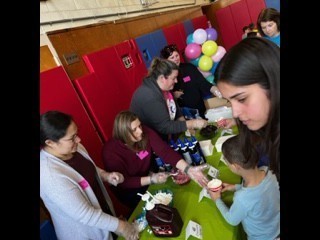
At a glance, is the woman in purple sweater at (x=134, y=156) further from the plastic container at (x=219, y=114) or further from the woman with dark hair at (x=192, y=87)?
the woman with dark hair at (x=192, y=87)

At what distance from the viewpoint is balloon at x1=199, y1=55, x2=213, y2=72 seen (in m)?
4.52

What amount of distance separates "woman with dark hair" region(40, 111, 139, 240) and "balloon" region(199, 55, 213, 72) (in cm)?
336

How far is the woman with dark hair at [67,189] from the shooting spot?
56.0 inches

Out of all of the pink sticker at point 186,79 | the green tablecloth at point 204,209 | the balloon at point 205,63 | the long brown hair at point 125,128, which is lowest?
the green tablecloth at point 204,209

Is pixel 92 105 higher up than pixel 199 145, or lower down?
higher up

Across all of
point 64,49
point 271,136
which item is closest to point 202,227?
point 271,136

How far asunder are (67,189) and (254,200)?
40.1 inches

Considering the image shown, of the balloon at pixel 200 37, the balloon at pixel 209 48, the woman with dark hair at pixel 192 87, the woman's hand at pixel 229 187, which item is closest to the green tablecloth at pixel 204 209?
the woman's hand at pixel 229 187

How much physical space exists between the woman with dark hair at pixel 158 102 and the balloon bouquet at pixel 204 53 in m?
2.13

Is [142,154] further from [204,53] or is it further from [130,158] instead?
[204,53]

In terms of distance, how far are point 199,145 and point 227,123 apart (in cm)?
48

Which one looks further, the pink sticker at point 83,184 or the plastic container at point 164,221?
the pink sticker at point 83,184
